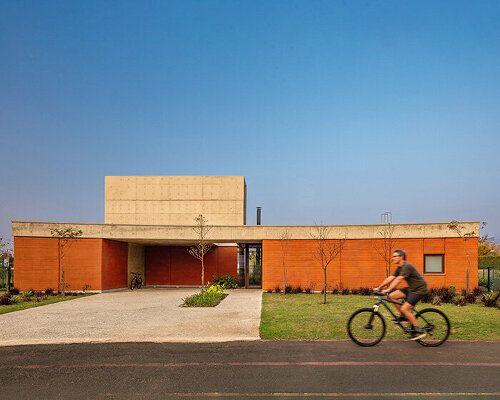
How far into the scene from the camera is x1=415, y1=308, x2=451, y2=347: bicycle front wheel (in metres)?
7.39

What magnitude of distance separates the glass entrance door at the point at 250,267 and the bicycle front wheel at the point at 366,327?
17.2m

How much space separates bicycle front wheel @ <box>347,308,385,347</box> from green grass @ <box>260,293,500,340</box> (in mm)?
933

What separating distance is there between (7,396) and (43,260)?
17.4m

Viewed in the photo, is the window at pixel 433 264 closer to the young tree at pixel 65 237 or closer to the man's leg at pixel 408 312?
the man's leg at pixel 408 312

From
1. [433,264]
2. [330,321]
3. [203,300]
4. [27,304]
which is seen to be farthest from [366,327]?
[433,264]

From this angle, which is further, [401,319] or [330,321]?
[330,321]

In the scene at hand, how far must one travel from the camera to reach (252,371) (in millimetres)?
6047

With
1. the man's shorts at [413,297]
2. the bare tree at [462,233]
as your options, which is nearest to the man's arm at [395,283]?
the man's shorts at [413,297]

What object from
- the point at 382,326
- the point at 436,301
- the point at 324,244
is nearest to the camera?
the point at 382,326

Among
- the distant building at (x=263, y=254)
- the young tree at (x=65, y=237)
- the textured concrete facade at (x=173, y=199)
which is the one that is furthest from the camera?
the textured concrete facade at (x=173, y=199)

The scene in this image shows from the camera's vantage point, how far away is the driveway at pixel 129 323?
8773 millimetres

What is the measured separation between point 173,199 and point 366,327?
29.0m

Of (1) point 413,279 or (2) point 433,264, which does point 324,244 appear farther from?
(1) point 413,279

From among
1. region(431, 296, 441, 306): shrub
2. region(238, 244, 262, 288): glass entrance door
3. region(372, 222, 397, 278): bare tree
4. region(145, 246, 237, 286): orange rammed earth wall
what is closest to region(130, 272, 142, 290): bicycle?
region(145, 246, 237, 286): orange rammed earth wall
